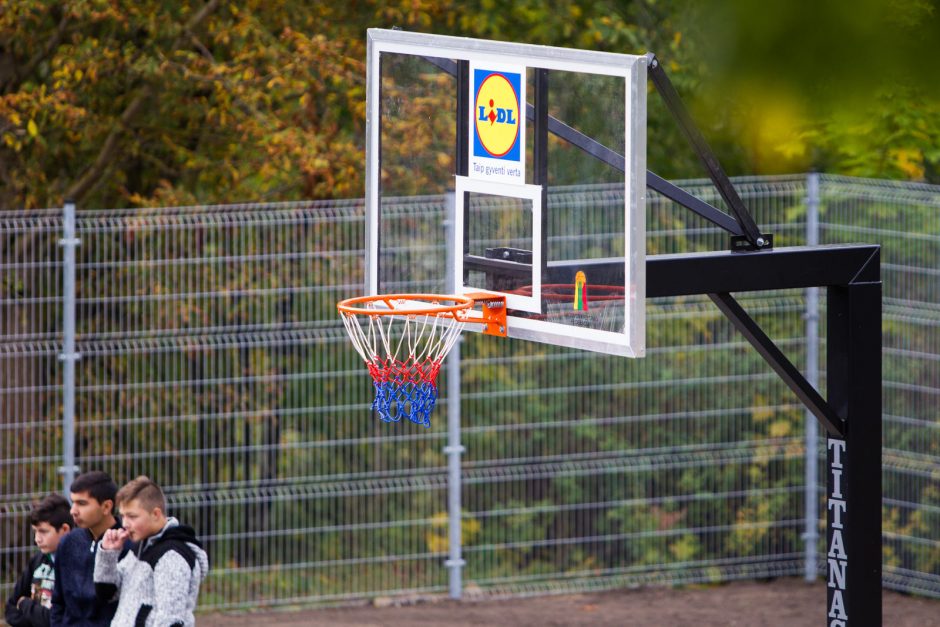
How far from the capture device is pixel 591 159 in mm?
5910

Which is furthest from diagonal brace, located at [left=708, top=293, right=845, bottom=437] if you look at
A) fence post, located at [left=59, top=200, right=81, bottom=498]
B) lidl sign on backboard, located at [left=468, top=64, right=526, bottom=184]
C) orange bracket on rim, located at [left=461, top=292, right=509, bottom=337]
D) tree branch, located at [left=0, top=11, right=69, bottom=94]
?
tree branch, located at [left=0, top=11, right=69, bottom=94]

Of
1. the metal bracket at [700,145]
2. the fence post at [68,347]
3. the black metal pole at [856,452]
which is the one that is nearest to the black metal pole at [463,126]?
the metal bracket at [700,145]

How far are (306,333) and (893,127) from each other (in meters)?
3.77

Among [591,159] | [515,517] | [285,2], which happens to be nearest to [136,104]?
[285,2]

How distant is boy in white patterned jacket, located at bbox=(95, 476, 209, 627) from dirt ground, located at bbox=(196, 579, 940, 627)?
10.9ft

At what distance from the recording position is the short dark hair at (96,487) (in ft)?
20.9

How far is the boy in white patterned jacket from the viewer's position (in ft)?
19.4

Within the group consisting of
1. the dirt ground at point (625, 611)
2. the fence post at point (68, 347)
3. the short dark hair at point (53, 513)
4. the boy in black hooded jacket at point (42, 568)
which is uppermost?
the fence post at point (68, 347)

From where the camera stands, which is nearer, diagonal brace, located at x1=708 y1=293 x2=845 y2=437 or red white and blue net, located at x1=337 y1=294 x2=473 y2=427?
diagonal brace, located at x1=708 y1=293 x2=845 y2=437

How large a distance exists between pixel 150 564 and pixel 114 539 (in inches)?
7.8

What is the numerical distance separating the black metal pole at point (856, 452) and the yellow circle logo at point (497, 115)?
1.50 metres

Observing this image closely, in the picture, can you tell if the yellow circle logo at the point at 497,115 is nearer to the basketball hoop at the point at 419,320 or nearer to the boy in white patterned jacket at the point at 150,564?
the basketball hoop at the point at 419,320

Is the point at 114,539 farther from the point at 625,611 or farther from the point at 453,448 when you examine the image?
the point at 625,611

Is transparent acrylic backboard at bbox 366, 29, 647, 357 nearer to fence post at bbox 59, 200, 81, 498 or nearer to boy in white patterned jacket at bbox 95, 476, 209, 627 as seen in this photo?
boy in white patterned jacket at bbox 95, 476, 209, 627
